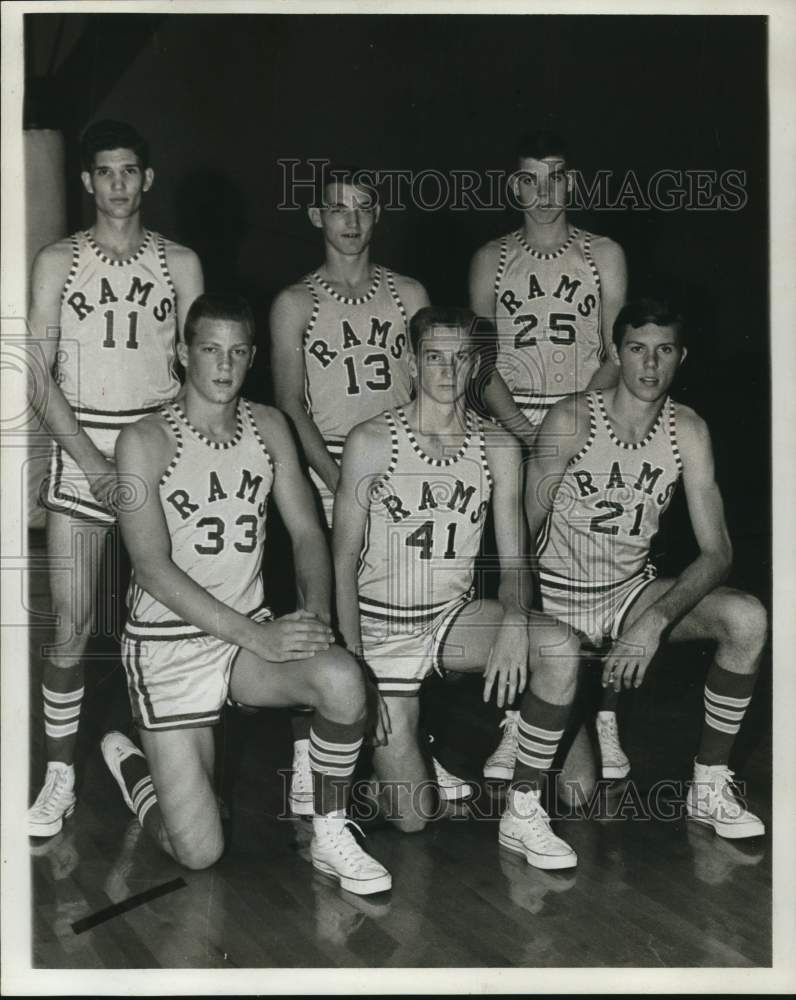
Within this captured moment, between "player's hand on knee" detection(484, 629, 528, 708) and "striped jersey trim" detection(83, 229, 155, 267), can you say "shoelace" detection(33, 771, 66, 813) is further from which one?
"striped jersey trim" detection(83, 229, 155, 267)

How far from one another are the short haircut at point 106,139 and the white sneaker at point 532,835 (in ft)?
7.26

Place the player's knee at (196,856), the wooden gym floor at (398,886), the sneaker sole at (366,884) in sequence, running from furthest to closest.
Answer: the player's knee at (196,856) → the sneaker sole at (366,884) → the wooden gym floor at (398,886)

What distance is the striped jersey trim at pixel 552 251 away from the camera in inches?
175

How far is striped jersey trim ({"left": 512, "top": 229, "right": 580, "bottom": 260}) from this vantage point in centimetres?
445

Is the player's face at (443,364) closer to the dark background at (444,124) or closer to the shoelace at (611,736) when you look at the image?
the dark background at (444,124)

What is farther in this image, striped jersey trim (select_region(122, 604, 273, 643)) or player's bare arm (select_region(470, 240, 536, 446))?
player's bare arm (select_region(470, 240, 536, 446))

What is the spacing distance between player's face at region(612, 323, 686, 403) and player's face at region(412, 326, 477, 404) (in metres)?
0.53

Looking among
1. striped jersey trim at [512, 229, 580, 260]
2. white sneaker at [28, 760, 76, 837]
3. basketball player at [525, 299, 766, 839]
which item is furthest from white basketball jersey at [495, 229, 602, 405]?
white sneaker at [28, 760, 76, 837]

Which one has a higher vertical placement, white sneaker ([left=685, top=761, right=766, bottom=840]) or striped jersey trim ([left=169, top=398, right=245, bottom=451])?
striped jersey trim ([left=169, top=398, right=245, bottom=451])

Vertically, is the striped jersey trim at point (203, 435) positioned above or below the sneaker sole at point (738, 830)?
above

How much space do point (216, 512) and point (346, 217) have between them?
3.29 feet

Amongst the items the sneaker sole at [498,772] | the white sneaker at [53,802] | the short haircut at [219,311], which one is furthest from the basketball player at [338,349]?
the white sneaker at [53,802]

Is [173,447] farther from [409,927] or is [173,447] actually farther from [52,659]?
[409,927]

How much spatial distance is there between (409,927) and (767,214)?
2.26 meters
